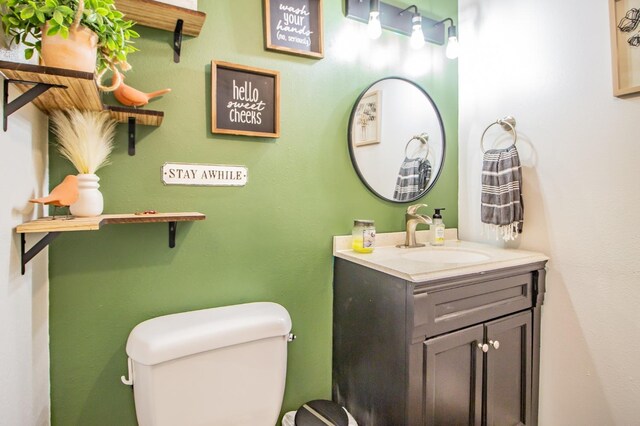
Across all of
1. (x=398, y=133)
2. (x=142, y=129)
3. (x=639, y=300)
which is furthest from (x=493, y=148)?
(x=142, y=129)

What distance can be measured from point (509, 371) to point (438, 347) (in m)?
0.46

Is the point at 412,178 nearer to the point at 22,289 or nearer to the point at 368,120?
the point at 368,120

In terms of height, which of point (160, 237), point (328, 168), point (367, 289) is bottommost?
point (367, 289)

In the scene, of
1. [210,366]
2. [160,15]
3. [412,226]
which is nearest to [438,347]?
[412,226]

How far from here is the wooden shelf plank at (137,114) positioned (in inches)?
39.0

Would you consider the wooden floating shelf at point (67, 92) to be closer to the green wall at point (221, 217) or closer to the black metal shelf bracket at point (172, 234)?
the green wall at point (221, 217)

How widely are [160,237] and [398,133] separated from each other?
47.2 inches

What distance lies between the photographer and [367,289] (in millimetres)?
1238

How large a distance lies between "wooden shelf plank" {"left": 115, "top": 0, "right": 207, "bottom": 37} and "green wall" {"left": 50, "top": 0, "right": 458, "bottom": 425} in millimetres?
47

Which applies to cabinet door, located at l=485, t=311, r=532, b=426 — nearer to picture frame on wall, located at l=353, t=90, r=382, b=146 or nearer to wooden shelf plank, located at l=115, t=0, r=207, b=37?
picture frame on wall, located at l=353, t=90, r=382, b=146

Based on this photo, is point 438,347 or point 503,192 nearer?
point 438,347

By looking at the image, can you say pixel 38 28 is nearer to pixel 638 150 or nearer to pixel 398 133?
pixel 398 133

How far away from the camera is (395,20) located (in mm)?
1590

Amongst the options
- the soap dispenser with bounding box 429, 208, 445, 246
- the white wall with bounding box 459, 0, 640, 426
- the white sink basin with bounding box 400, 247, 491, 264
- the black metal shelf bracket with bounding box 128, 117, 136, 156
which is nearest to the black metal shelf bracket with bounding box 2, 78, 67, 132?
the black metal shelf bracket with bounding box 128, 117, 136, 156
